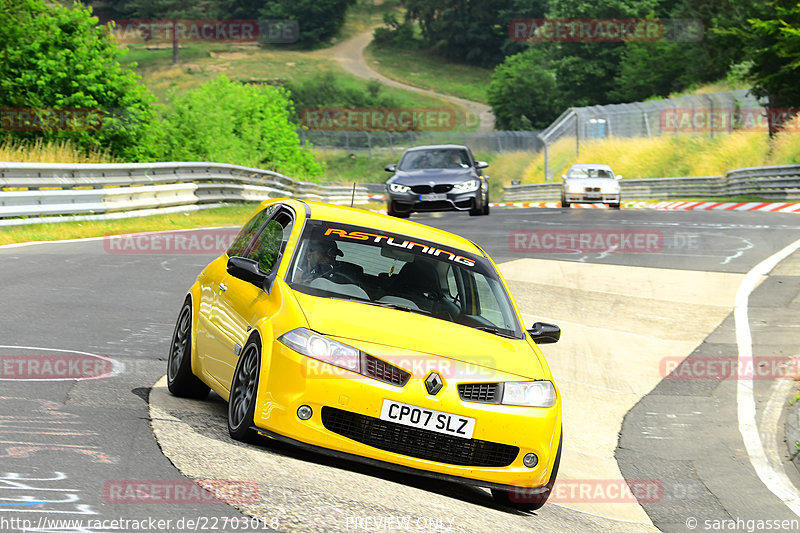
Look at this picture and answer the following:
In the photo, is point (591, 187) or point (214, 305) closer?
point (214, 305)

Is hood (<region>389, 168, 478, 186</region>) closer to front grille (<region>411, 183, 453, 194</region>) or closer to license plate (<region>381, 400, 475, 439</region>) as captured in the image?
front grille (<region>411, 183, 453, 194</region>)

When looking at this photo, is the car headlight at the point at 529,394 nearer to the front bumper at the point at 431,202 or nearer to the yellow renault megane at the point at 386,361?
the yellow renault megane at the point at 386,361

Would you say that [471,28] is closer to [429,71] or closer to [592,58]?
[429,71]

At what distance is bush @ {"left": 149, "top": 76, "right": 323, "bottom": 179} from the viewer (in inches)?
1305

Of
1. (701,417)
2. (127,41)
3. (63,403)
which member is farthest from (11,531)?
(127,41)

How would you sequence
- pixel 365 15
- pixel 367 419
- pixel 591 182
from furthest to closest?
pixel 365 15, pixel 591 182, pixel 367 419

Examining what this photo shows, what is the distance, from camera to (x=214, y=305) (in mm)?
7773

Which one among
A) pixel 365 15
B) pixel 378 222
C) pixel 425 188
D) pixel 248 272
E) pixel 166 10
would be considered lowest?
pixel 425 188

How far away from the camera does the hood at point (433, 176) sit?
903 inches

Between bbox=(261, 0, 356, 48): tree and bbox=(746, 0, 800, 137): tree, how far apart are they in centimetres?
11664

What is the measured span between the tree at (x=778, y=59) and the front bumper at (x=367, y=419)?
1302 inches

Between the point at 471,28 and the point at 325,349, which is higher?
Result: the point at 471,28

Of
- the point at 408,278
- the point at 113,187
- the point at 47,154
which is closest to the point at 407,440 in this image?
the point at 408,278

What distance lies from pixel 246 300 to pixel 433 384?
161cm
